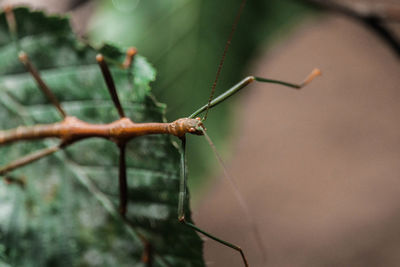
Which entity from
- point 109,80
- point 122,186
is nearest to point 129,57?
point 109,80

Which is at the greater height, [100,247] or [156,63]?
[156,63]

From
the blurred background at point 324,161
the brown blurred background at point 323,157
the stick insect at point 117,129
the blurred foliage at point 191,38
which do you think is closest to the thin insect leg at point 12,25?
the stick insect at point 117,129

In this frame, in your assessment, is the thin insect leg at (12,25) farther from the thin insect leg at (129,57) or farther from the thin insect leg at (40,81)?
the thin insect leg at (129,57)

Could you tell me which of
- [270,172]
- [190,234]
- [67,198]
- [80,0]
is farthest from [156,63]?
[270,172]

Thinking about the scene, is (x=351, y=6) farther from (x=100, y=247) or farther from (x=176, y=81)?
(x=100, y=247)

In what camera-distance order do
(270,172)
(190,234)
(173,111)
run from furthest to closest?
(270,172)
(173,111)
(190,234)

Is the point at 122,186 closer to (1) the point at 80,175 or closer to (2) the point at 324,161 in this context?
(1) the point at 80,175

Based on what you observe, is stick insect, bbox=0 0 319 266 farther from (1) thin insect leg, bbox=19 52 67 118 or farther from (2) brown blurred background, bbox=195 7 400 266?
(2) brown blurred background, bbox=195 7 400 266

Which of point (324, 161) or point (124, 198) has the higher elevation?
point (324, 161)
